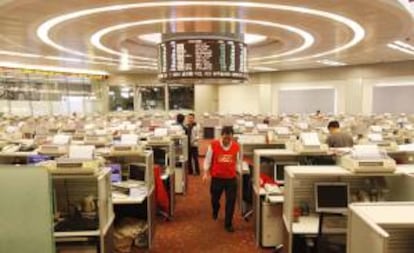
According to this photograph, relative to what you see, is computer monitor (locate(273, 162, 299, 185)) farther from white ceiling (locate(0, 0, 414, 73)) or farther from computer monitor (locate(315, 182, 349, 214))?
white ceiling (locate(0, 0, 414, 73))

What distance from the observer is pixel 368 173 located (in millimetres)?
3531

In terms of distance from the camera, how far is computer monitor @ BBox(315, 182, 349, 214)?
387 centimetres

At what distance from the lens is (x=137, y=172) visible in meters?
5.14

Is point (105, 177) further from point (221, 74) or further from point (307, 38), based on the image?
point (307, 38)

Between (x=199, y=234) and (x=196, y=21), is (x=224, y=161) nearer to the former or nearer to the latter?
(x=199, y=234)

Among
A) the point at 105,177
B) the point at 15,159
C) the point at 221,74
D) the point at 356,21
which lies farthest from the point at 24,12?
the point at 356,21

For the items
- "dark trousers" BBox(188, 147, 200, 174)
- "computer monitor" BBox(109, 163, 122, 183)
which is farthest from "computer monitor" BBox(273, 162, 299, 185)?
"dark trousers" BBox(188, 147, 200, 174)

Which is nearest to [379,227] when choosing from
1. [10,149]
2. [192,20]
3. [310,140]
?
[310,140]

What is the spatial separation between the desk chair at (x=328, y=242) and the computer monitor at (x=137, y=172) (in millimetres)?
2366

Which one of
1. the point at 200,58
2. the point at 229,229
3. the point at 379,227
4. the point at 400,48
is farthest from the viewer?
the point at 400,48

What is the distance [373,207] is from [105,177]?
238 centimetres

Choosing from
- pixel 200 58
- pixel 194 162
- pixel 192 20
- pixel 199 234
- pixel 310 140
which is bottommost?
pixel 199 234

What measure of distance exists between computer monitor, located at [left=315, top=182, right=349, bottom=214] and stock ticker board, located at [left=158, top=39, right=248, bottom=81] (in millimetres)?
3988

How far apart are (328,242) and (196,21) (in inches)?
164
